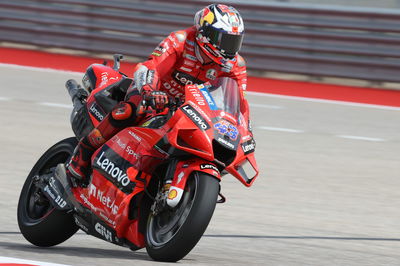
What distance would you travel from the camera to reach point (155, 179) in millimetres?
5410

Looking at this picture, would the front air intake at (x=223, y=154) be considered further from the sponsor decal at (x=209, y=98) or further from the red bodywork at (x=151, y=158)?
the sponsor decal at (x=209, y=98)

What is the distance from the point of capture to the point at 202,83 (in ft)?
18.8

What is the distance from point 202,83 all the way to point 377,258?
1.58m

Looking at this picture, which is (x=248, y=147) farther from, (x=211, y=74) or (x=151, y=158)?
(x=211, y=74)

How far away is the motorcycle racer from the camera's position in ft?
18.0

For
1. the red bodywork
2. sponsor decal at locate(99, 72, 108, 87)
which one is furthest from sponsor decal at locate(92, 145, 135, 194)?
sponsor decal at locate(99, 72, 108, 87)

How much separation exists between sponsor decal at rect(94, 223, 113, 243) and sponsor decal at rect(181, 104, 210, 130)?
881mm

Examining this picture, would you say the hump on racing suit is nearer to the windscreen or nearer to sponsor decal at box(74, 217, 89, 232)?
the windscreen

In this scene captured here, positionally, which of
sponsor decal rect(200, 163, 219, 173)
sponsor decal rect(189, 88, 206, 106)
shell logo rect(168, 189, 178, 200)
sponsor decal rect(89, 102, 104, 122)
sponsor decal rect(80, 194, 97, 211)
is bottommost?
sponsor decal rect(80, 194, 97, 211)

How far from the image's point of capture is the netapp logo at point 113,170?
17.7 ft

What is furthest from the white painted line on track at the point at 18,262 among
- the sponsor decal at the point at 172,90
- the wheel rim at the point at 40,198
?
the sponsor decal at the point at 172,90

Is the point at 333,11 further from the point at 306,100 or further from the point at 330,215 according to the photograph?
the point at 330,215

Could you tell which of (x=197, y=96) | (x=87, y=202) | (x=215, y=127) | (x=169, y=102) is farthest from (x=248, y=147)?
(x=87, y=202)

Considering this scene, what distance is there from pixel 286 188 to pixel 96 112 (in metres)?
2.86
